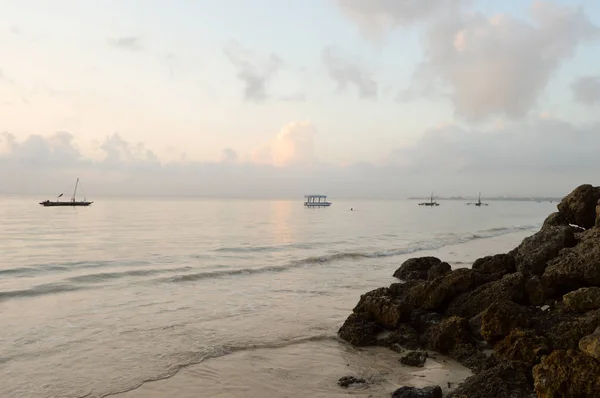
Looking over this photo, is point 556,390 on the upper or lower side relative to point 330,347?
upper

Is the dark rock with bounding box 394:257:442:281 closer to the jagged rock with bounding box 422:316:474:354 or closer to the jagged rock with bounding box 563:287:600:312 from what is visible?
the jagged rock with bounding box 422:316:474:354

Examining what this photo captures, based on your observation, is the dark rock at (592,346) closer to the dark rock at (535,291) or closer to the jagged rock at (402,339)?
the jagged rock at (402,339)

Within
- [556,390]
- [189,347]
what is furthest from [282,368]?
[556,390]

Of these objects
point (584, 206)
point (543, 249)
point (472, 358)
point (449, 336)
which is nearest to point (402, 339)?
point (449, 336)

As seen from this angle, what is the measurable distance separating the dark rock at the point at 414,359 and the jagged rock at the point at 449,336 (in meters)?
0.43

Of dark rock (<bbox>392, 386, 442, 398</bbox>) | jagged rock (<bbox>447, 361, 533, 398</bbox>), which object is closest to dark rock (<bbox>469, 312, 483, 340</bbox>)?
jagged rock (<bbox>447, 361, 533, 398</bbox>)

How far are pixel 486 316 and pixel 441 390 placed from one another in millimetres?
2546

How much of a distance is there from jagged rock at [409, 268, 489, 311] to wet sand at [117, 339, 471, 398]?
2.63 m

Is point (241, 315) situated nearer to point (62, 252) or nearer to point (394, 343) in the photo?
point (394, 343)

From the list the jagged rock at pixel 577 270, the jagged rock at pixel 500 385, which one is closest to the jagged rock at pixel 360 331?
the jagged rock at pixel 500 385

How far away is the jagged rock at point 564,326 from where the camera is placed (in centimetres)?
794

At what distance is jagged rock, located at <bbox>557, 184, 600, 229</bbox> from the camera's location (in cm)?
1539

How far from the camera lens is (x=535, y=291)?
11.0 m

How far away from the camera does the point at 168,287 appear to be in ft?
60.5
